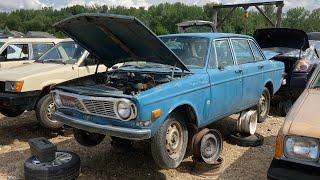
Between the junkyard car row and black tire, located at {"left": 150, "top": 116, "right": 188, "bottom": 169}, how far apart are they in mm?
12

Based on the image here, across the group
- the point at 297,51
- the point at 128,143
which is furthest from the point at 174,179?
the point at 297,51

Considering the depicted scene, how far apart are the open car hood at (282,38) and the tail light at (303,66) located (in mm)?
709

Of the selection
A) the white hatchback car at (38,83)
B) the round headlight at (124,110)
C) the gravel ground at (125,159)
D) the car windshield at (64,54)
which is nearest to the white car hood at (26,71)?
the white hatchback car at (38,83)

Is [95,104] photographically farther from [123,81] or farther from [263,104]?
[263,104]

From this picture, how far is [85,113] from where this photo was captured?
5004mm

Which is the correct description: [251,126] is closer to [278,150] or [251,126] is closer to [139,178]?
[139,178]

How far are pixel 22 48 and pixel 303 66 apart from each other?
22.1ft

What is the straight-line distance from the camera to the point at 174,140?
16.3 ft

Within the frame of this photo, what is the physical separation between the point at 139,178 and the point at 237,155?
1694 mm

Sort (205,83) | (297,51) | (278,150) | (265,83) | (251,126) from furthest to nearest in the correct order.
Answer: (297,51), (265,83), (251,126), (205,83), (278,150)

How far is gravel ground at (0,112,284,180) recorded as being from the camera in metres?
5.39

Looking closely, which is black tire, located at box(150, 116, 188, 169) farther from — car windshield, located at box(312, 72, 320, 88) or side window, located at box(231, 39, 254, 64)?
side window, located at box(231, 39, 254, 64)

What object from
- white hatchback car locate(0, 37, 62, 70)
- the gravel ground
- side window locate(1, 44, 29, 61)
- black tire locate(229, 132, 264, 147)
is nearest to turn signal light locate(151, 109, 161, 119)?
the gravel ground

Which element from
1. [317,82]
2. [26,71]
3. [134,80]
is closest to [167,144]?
[134,80]
